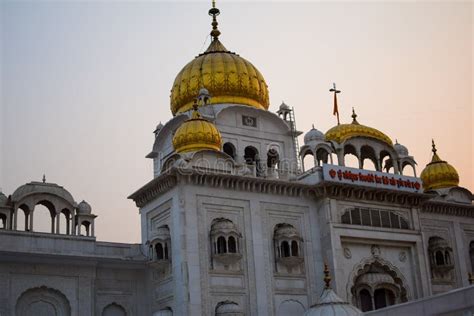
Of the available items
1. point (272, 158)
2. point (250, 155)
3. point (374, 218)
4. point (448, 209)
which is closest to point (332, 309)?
point (374, 218)

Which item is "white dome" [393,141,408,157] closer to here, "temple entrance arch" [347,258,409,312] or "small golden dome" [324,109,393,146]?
"small golden dome" [324,109,393,146]

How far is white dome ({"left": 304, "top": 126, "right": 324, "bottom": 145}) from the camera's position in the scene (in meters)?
27.3

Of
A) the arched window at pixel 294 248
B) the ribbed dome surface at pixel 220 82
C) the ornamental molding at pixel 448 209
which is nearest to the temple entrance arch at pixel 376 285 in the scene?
the arched window at pixel 294 248

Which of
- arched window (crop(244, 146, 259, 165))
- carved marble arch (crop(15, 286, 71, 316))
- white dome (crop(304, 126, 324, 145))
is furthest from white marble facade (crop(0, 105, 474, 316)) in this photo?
white dome (crop(304, 126, 324, 145))

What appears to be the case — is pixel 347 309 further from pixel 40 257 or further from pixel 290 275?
pixel 40 257

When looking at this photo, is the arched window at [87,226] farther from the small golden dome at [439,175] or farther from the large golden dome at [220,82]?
the small golden dome at [439,175]

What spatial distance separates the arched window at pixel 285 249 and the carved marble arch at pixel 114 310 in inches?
221

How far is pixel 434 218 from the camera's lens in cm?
2988

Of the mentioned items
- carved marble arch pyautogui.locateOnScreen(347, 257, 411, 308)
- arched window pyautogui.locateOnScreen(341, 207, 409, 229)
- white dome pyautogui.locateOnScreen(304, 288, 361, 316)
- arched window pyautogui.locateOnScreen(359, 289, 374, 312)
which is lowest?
white dome pyautogui.locateOnScreen(304, 288, 361, 316)

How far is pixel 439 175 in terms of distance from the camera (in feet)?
108

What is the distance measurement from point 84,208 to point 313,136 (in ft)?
28.3

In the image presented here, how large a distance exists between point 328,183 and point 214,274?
5.31 metres

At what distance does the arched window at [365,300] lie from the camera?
85.0 feet

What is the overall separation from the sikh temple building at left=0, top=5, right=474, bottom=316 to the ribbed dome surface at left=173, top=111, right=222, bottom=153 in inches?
1.5
